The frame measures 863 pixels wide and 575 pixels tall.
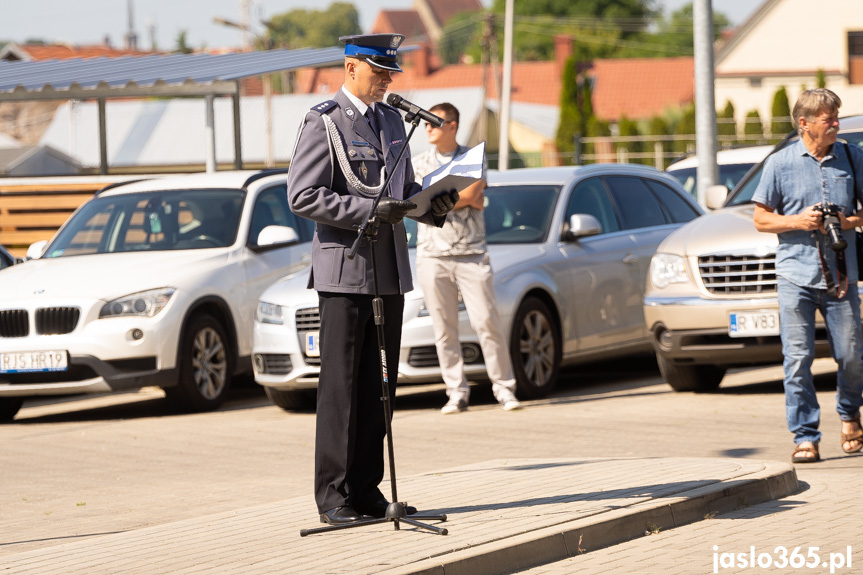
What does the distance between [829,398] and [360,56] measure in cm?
606

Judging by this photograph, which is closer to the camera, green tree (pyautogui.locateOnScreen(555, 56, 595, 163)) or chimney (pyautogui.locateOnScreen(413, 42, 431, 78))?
green tree (pyautogui.locateOnScreen(555, 56, 595, 163))

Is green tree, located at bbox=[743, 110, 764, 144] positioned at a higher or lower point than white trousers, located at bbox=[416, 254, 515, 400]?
higher

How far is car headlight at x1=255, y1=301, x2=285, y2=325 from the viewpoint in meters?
11.8

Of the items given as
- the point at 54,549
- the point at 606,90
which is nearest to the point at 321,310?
the point at 54,549

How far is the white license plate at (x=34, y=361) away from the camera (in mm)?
11609

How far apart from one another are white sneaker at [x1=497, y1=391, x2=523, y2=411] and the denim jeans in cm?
308

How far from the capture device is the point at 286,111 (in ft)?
218

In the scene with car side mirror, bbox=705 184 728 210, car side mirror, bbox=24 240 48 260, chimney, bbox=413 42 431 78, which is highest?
chimney, bbox=413 42 431 78

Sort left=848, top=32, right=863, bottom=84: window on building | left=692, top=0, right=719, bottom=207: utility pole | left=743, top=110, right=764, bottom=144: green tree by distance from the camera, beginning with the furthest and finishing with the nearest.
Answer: left=848, top=32, right=863, bottom=84: window on building → left=743, top=110, right=764, bottom=144: green tree → left=692, top=0, right=719, bottom=207: utility pole

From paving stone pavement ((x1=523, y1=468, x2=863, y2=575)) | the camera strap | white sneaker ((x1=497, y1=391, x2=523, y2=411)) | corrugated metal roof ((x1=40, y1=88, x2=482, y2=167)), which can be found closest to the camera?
paving stone pavement ((x1=523, y1=468, x2=863, y2=575))

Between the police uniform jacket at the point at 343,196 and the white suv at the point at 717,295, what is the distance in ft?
16.7

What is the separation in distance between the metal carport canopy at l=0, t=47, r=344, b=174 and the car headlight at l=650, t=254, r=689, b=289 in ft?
25.2

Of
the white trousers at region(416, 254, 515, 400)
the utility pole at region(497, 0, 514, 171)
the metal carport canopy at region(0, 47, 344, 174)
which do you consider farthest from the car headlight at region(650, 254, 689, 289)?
the utility pole at region(497, 0, 514, 171)

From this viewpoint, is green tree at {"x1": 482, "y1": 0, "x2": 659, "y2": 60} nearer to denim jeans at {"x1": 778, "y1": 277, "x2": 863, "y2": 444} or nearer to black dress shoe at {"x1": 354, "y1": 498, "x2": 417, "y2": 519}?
denim jeans at {"x1": 778, "y1": 277, "x2": 863, "y2": 444}
